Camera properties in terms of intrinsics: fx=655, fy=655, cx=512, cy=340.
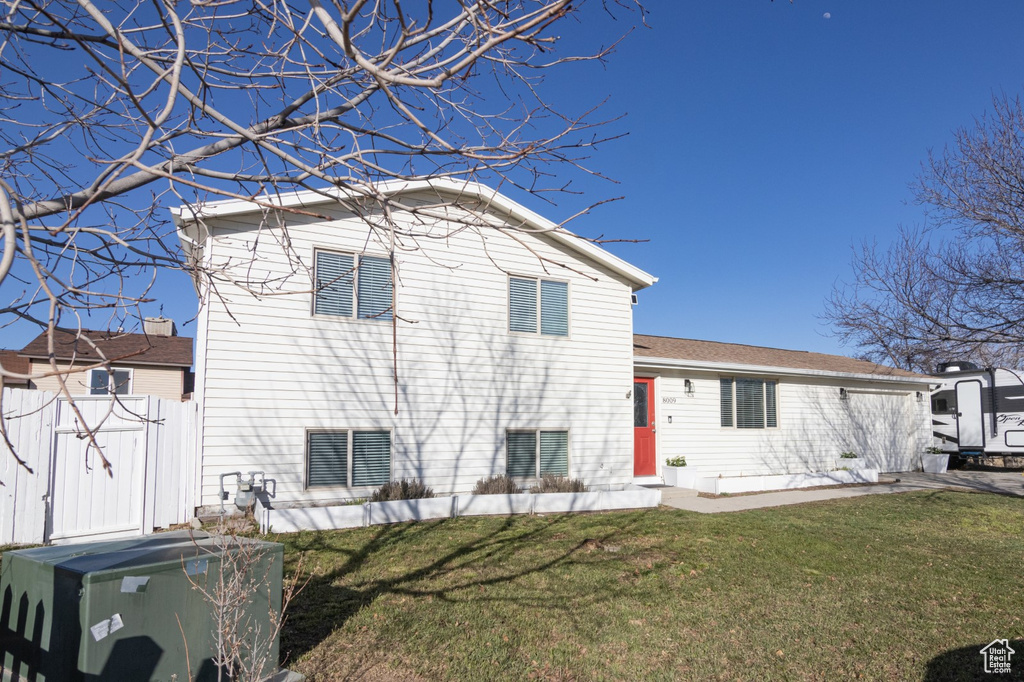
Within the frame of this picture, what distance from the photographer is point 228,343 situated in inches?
403

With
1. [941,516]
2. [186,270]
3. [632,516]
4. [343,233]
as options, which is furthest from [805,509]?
[186,270]

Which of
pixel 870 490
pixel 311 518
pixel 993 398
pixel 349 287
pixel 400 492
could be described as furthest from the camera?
pixel 993 398

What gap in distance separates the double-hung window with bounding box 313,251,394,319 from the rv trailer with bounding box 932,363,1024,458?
1469cm

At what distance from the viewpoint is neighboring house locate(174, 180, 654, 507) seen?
10312mm

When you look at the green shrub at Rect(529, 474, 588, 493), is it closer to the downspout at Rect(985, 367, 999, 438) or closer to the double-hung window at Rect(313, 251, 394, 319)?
the double-hung window at Rect(313, 251, 394, 319)

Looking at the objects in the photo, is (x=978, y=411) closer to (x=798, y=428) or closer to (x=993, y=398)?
(x=993, y=398)

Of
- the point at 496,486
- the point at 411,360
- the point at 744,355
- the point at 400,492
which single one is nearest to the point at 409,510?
the point at 400,492

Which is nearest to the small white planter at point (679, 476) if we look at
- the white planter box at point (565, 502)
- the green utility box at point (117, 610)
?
the white planter box at point (565, 502)

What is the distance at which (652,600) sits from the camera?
21.7ft

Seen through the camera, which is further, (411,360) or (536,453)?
(536,453)

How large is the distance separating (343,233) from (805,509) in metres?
9.78

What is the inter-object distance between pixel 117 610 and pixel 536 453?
9643mm

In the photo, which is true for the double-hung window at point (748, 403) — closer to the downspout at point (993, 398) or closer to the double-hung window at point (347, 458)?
the downspout at point (993, 398)

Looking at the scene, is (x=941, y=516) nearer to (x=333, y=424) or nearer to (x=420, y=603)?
(x=420, y=603)
